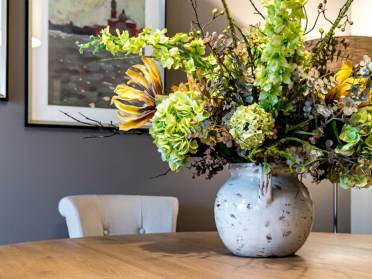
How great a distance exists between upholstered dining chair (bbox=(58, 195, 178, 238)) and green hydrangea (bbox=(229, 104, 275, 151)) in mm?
937

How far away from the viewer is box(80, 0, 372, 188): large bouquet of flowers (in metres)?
1.12

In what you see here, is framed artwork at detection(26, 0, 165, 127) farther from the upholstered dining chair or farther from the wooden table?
the wooden table

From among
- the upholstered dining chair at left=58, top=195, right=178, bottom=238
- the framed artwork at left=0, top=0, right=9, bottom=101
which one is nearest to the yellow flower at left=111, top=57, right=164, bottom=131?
the upholstered dining chair at left=58, top=195, right=178, bottom=238

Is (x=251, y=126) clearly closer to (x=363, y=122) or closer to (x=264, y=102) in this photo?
(x=264, y=102)

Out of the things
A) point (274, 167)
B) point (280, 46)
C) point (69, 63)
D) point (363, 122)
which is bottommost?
point (274, 167)

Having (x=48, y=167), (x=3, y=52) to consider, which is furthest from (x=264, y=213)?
(x=3, y=52)

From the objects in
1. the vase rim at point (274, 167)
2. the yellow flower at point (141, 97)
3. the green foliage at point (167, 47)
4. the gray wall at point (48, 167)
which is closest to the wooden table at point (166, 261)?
the vase rim at point (274, 167)

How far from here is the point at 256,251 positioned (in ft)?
3.99

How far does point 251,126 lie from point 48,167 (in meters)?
1.30

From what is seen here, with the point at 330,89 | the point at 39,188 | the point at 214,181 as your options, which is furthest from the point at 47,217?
the point at 330,89

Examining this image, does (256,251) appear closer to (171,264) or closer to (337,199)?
(171,264)

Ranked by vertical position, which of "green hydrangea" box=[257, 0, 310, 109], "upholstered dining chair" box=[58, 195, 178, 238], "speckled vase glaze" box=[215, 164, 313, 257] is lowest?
"upholstered dining chair" box=[58, 195, 178, 238]

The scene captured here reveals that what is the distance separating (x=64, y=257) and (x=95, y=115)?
110cm

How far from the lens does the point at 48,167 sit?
2.20 metres
